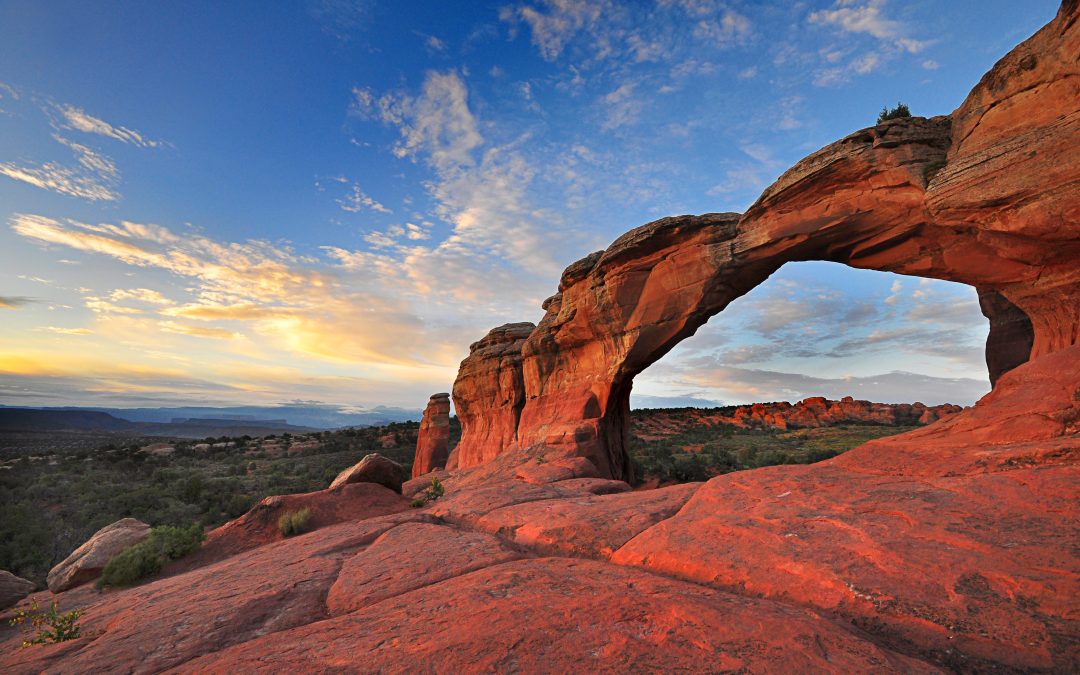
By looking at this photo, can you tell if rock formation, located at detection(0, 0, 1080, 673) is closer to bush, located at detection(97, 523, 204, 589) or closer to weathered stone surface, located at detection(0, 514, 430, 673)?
weathered stone surface, located at detection(0, 514, 430, 673)

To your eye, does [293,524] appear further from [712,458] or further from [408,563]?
[712,458]

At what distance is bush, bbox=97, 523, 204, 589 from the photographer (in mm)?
8586

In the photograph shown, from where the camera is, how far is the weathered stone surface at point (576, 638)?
2.68 m

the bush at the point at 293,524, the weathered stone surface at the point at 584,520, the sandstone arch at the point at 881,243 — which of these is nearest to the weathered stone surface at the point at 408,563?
the weathered stone surface at the point at 584,520

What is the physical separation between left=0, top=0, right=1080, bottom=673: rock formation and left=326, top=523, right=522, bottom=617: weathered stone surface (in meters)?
0.05

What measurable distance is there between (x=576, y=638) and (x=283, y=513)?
1069 centimetres

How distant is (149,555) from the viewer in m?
8.94

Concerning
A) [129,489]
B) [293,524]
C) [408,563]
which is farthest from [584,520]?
[129,489]

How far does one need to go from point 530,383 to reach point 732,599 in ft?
65.3

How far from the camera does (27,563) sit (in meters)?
14.2

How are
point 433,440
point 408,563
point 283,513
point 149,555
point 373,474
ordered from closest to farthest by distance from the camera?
point 408,563
point 149,555
point 283,513
point 373,474
point 433,440

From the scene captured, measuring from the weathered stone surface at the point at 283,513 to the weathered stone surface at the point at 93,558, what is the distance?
155 centimetres

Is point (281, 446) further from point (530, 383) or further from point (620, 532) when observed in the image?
point (620, 532)

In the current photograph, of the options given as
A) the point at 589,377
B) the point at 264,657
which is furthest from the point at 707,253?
the point at 264,657
